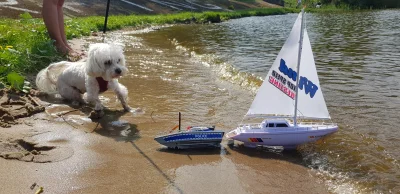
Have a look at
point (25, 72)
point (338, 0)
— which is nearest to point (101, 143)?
point (25, 72)

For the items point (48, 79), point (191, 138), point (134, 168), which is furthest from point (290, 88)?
point (48, 79)

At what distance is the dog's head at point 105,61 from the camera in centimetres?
629

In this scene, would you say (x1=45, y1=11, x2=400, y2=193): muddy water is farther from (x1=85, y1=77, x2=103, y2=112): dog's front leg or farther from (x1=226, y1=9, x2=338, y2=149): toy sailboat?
(x1=85, y1=77, x2=103, y2=112): dog's front leg

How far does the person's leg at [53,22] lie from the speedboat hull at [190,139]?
5542 mm

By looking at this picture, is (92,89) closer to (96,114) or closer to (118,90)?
(118,90)

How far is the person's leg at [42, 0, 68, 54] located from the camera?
30.8ft

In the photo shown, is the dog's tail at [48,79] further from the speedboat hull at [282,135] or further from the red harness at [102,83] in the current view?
the speedboat hull at [282,135]

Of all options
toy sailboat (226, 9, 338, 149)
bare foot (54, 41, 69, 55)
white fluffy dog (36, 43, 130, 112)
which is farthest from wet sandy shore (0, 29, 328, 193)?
bare foot (54, 41, 69, 55)

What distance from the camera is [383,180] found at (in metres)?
4.86

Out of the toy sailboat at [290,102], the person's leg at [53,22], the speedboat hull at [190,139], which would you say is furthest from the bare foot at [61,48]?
the toy sailboat at [290,102]

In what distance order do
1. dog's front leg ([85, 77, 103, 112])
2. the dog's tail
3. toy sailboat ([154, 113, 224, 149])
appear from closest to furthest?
toy sailboat ([154, 113, 224, 149])
dog's front leg ([85, 77, 103, 112])
the dog's tail

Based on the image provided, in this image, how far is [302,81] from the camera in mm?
5828

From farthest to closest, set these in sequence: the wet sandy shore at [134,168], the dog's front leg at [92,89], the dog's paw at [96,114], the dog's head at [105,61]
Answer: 1. the dog's front leg at [92,89]
2. the dog's paw at [96,114]
3. the dog's head at [105,61]
4. the wet sandy shore at [134,168]

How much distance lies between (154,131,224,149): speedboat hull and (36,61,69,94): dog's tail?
3162 mm
